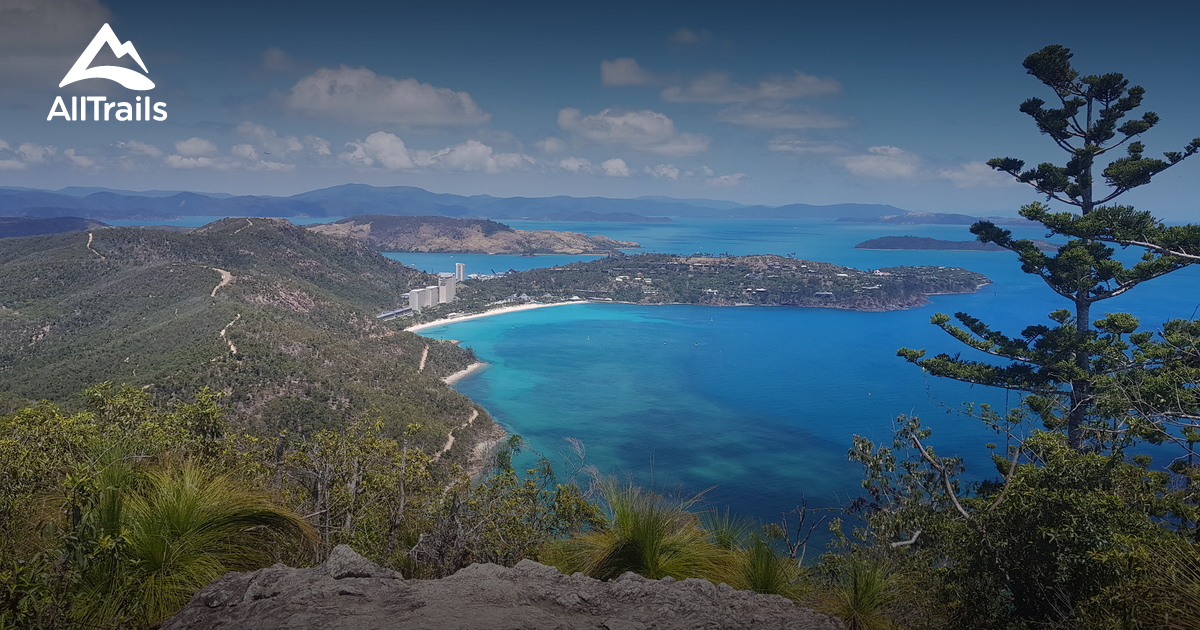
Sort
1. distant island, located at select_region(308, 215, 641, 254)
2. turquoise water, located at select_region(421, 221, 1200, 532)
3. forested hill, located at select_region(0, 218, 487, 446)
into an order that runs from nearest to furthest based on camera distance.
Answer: forested hill, located at select_region(0, 218, 487, 446) → turquoise water, located at select_region(421, 221, 1200, 532) → distant island, located at select_region(308, 215, 641, 254)

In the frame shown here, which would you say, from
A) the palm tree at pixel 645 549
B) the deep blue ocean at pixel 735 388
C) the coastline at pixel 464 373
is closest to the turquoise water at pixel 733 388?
the deep blue ocean at pixel 735 388

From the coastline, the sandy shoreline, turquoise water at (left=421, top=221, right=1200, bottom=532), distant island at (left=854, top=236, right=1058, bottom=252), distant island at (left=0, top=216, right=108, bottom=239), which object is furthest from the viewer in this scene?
distant island at (left=854, top=236, right=1058, bottom=252)

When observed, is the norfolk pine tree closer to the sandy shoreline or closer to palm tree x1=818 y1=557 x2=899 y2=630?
palm tree x1=818 y1=557 x2=899 y2=630

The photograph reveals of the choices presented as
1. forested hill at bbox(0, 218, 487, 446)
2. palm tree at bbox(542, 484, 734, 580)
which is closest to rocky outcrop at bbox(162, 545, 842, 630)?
palm tree at bbox(542, 484, 734, 580)

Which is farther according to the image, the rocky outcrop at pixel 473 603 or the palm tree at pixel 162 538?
the rocky outcrop at pixel 473 603

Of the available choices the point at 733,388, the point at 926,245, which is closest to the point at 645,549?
the point at 733,388

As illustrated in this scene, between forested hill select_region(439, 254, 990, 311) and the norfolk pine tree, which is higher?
the norfolk pine tree

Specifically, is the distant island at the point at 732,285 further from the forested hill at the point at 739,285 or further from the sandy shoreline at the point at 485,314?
the sandy shoreline at the point at 485,314
